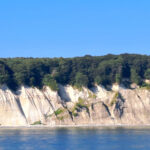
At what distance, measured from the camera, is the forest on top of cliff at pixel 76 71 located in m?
102

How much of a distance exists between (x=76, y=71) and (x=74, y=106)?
36.6 ft

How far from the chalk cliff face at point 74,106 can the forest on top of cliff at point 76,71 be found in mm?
1710

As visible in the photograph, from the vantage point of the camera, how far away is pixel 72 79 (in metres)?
107

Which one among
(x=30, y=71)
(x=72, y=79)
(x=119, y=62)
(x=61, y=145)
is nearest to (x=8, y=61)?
(x=30, y=71)

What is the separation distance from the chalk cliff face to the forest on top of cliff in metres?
1.71

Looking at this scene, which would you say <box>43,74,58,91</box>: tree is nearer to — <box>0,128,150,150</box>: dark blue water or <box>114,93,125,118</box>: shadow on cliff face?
<box>114,93,125,118</box>: shadow on cliff face

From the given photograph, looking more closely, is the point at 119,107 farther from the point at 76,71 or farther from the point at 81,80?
the point at 76,71

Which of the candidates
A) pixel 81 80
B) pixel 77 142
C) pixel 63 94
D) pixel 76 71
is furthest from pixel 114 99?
pixel 77 142

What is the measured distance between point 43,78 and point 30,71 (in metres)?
3.58

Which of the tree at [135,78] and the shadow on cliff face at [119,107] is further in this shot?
the tree at [135,78]

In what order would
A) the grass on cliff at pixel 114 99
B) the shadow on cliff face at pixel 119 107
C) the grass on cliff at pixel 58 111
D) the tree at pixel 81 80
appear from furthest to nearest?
the tree at pixel 81 80 < the grass on cliff at pixel 114 99 < the shadow on cliff face at pixel 119 107 < the grass on cliff at pixel 58 111

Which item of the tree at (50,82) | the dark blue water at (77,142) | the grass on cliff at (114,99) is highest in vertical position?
the tree at (50,82)

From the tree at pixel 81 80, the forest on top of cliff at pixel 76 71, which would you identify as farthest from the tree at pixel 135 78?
the tree at pixel 81 80

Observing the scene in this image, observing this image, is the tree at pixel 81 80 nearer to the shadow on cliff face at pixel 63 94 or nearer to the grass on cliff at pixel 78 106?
the shadow on cliff face at pixel 63 94
